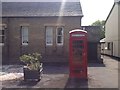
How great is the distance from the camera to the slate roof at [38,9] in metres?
27.3

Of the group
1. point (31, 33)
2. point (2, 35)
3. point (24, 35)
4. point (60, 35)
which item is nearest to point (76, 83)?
point (60, 35)

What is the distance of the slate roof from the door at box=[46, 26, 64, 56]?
5.33 feet

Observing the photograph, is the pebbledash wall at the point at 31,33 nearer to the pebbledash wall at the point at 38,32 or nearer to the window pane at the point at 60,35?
the pebbledash wall at the point at 38,32

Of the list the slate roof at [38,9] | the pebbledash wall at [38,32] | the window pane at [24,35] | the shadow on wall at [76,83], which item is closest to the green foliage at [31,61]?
the shadow on wall at [76,83]

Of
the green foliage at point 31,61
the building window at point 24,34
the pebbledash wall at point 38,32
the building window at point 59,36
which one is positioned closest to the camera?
the green foliage at point 31,61

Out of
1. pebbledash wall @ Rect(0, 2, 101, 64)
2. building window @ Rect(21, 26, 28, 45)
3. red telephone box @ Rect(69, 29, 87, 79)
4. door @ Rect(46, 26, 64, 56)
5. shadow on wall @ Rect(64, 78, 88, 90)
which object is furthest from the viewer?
building window @ Rect(21, 26, 28, 45)

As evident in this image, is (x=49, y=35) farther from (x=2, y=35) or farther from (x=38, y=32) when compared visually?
(x=2, y=35)

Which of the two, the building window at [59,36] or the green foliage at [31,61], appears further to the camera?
the building window at [59,36]

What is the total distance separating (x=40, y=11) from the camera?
92.0 feet

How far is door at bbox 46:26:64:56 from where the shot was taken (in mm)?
26672

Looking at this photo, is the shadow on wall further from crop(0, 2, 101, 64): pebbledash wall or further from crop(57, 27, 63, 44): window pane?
crop(57, 27, 63, 44): window pane

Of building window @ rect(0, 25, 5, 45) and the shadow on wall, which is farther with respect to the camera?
building window @ rect(0, 25, 5, 45)

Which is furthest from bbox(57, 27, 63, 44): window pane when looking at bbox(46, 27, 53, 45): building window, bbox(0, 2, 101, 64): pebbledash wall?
bbox(46, 27, 53, 45): building window

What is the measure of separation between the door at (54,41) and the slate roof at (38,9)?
1624mm
